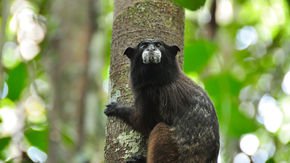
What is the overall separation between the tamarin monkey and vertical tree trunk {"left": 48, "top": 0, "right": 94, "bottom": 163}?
2.28m

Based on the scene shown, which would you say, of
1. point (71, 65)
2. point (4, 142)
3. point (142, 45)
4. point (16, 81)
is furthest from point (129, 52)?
point (71, 65)

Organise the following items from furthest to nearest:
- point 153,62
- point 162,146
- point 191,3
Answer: point 153,62 → point 162,146 → point 191,3

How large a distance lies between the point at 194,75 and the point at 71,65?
265 centimetres

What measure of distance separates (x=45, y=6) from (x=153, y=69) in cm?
395

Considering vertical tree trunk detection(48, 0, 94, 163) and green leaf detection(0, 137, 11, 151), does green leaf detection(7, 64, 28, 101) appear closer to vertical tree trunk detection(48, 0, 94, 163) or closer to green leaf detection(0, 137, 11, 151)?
green leaf detection(0, 137, 11, 151)

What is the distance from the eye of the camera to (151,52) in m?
Answer: 4.37

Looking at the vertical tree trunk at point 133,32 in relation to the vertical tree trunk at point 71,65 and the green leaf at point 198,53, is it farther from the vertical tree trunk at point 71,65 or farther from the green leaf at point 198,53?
the vertical tree trunk at point 71,65

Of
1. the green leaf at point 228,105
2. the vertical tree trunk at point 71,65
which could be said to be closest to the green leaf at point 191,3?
the green leaf at point 228,105

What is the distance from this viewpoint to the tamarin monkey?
14.0 feet

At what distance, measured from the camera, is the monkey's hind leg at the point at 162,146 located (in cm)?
423

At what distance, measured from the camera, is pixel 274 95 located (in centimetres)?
937

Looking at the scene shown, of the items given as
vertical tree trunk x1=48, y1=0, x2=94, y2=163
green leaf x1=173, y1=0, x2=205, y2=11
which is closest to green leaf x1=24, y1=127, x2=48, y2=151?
green leaf x1=173, y1=0, x2=205, y2=11

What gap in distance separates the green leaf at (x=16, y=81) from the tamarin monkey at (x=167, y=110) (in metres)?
0.63

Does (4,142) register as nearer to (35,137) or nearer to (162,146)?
(35,137)
